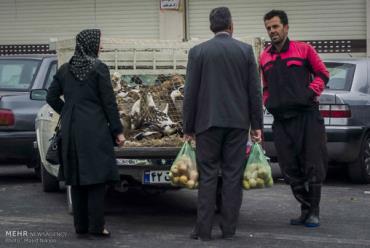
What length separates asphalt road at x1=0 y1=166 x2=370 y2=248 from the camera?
7.00 metres

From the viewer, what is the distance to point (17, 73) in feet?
36.0

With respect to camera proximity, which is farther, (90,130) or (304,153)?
(304,153)

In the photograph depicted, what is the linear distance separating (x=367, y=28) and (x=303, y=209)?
10.1 meters

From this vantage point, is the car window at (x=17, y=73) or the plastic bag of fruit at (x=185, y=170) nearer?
the plastic bag of fruit at (x=185, y=170)

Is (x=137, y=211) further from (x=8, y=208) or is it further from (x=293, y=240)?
(x=293, y=240)

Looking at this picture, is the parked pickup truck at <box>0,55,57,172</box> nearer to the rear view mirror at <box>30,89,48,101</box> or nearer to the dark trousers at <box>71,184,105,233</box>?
the rear view mirror at <box>30,89,48,101</box>

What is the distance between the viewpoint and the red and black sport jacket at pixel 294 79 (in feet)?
24.7

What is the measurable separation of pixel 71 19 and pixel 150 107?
39.6 ft

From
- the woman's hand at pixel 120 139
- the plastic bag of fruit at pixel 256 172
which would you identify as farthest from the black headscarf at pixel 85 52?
the plastic bag of fruit at pixel 256 172

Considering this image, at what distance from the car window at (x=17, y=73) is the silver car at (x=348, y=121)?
3.02 m

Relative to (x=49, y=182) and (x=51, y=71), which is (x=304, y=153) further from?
(x=51, y=71)

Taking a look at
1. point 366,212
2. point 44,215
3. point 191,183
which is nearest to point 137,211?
point 44,215

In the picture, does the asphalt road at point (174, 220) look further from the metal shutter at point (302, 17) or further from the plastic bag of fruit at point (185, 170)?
the metal shutter at point (302, 17)

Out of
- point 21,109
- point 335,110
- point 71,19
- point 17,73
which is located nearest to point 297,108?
point 335,110
